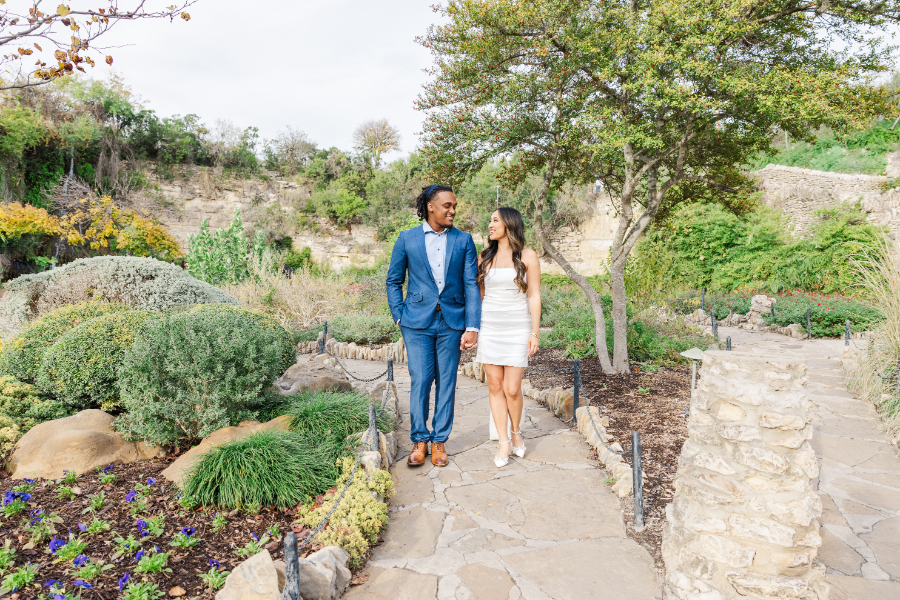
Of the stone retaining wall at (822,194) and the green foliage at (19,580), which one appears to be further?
the stone retaining wall at (822,194)

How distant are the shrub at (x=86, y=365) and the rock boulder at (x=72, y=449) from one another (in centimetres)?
42

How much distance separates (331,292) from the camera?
39.9 ft

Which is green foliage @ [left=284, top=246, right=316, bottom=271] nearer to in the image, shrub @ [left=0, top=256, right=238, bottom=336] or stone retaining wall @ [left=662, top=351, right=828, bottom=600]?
shrub @ [left=0, top=256, right=238, bottom=336]

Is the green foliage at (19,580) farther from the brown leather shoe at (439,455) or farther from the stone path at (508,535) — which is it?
the brown leather shoe at (439,455)

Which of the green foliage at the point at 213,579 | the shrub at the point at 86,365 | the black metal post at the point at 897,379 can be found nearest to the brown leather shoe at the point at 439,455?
the green foliage at the point at 213,579

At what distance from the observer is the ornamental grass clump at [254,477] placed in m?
2.90

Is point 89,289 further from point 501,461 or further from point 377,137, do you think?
point 377,137

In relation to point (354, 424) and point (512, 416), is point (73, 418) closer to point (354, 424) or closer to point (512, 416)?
point (354, 424)

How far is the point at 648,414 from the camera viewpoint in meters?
4.63

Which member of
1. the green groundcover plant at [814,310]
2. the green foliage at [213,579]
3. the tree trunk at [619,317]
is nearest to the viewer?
the green foliage at [213,579]

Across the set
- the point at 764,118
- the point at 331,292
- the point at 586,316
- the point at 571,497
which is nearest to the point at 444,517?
the point at 571,497

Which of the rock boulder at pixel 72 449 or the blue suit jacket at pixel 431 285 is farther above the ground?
the blue suit jacket at pixel 431 285

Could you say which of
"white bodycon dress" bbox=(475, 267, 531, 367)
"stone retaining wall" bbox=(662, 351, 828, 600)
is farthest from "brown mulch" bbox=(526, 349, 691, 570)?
"white bodycon dress" bbox=(475, 267, 531, 367)

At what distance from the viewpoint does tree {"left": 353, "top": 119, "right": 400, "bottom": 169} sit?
26.6m
